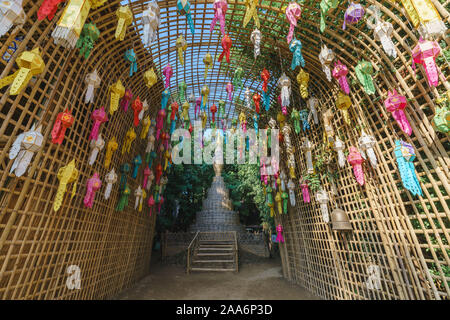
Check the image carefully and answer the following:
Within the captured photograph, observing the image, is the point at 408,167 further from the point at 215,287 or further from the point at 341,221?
the point at 215,287

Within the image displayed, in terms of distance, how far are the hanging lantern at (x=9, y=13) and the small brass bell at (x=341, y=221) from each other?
4.90 meters

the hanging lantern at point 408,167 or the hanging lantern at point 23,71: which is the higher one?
the hanging lantern at point 23,71

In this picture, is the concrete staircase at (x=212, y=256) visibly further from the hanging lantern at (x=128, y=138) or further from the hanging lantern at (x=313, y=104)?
the hanging lantern at (x=313, y=104)

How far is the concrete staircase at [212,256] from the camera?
6867 mm

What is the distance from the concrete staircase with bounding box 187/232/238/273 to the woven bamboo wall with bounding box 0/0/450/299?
8.03 feet

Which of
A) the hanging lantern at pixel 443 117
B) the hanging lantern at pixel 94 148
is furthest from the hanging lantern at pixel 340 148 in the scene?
the hanging lantern at pixel 94 148

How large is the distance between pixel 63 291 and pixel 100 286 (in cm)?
100

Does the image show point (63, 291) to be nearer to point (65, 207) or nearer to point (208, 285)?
point (65, 207)

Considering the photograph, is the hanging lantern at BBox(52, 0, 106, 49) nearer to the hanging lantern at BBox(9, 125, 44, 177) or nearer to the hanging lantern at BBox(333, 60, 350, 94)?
the hanging lantern at BBox(9, 125, 44, 177)

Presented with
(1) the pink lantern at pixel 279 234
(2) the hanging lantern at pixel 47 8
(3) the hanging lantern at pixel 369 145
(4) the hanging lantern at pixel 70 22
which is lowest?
(1) the pink lantern at pixel 279 234

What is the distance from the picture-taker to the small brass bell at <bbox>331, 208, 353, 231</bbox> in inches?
142

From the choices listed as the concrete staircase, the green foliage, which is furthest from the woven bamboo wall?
the green foliage

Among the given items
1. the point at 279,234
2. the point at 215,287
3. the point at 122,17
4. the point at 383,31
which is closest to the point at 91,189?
the point at 122,17
